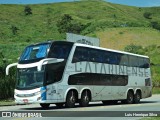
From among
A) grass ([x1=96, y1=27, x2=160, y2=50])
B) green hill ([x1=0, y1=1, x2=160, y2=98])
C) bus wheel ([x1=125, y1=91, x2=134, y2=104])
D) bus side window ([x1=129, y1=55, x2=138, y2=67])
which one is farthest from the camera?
grass ([x1=96, y1=27, x2=160, y2=50])

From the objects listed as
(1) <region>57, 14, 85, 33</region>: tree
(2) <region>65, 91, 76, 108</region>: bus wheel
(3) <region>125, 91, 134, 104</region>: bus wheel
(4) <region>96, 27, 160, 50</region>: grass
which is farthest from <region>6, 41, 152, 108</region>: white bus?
(1) <region>57, 14, 85, 33</region>: tree

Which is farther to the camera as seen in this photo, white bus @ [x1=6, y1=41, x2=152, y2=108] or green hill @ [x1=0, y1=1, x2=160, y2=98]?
green hill @ [x1=0, y1=1, x2=160, y2=98]

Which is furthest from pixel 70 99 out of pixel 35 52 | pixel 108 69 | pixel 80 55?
pixel 108 69

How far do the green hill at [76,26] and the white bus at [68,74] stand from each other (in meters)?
34.1

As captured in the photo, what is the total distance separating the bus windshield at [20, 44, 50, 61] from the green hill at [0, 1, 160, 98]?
129ft

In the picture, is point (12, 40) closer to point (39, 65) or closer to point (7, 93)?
point (7, 93)

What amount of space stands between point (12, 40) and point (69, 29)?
59.0 feet

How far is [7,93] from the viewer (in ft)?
127

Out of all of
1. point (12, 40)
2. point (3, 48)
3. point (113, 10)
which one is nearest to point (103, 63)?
point (3, 48)

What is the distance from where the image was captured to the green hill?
9425 centimetres

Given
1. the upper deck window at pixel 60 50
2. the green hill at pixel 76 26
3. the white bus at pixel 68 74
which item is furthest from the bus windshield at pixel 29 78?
the green hill at pixel 76 26

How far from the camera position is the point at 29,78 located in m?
22.8

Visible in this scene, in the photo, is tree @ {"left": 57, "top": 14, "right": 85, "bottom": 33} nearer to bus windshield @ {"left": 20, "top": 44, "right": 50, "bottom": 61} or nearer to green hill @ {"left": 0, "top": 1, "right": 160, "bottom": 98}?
green hill @ {"left": 0, "top": 1, "right": 160, "bottom": 98}

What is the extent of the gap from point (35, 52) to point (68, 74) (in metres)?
2.20
